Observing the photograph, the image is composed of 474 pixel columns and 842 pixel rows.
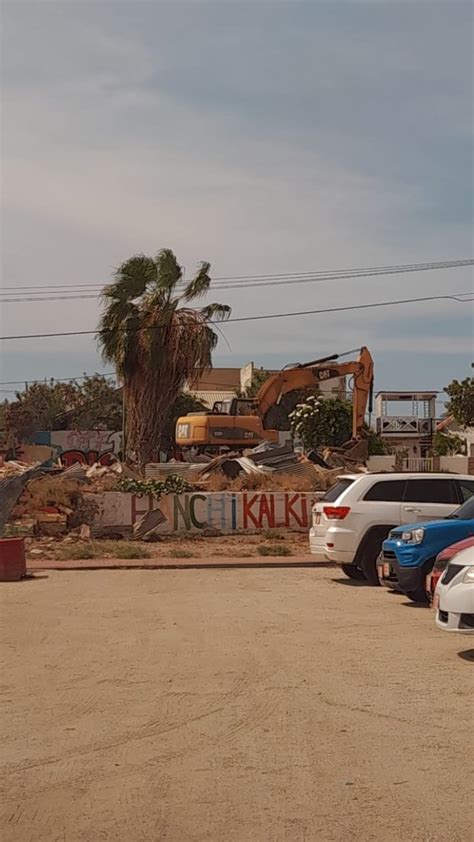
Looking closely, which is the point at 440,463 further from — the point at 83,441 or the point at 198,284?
the point at 83,441

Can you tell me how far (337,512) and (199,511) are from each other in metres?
9.73

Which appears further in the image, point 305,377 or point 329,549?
point 305,377

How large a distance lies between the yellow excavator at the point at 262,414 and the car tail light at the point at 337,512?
18.8m

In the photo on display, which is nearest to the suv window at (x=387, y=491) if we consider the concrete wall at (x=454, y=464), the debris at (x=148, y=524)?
the debris at (x=148, y=524)

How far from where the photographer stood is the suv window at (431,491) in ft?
55.3

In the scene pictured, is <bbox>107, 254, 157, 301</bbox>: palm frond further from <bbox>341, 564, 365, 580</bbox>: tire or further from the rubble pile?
<bbox>341, 564, 365, 580</bbox>: tire

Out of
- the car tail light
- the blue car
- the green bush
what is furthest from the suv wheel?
the green bush

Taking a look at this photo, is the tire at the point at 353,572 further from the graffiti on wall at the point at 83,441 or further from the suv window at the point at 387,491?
the graffiti on wall at the point at 83,441

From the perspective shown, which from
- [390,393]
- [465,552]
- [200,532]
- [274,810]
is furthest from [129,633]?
[390,393]

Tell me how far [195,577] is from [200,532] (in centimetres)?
725

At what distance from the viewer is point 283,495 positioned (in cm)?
2634

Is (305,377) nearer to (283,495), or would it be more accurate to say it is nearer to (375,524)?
(283,495)

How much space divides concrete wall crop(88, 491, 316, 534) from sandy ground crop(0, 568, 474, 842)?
12.0 meters

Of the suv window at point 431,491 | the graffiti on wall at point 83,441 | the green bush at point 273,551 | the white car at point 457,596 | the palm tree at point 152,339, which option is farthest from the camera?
the graffiti on wall at point 83,441
